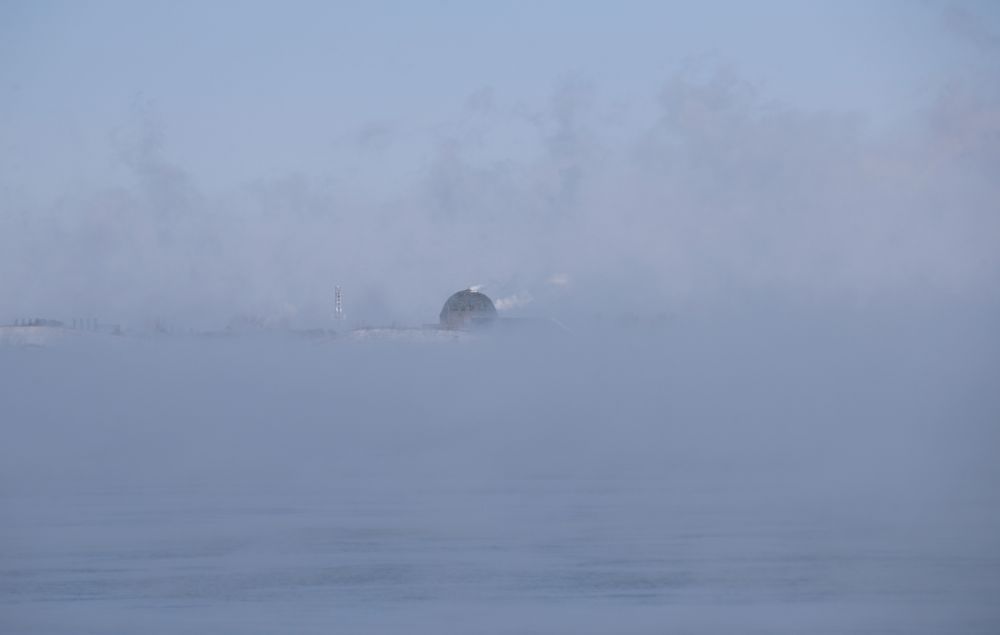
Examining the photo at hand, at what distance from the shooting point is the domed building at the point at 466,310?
70.9m

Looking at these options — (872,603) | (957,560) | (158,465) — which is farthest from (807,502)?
(158,465)

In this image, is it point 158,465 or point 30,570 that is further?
point 158,465

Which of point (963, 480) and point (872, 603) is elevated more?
point (963, 480)

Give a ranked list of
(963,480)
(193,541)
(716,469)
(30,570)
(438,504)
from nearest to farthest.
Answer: (30,570)
(193,541)
(438,504)
(963,480)
(716,469)

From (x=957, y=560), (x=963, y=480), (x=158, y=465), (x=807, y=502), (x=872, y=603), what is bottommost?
(x=872, y=603)

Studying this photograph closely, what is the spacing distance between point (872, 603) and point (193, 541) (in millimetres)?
8275

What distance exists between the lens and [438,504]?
21.8 m

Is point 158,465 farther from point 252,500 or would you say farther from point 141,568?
point 141,568

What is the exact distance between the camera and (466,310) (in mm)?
70938

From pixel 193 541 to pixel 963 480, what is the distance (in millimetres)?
13822

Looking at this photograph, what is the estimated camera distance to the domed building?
70875 millimetres

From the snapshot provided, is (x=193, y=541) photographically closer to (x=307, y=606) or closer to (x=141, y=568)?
(x=141, y=568)

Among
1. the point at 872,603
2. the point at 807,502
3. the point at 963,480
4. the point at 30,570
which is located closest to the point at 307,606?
the point at 30,570

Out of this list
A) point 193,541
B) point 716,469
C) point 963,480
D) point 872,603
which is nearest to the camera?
point 872,603
